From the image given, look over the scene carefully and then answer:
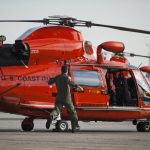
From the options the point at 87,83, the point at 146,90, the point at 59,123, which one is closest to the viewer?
the point at 59,123

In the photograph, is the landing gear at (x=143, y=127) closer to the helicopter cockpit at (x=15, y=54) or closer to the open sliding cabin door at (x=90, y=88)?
the open sliding cabin door at (x=90, y=88)

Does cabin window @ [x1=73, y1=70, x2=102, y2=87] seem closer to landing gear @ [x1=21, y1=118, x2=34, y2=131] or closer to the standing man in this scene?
the standing man

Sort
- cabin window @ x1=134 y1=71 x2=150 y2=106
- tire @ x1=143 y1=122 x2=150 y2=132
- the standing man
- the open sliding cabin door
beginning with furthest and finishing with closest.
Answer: cabin window @ x1=134 y1=71 x2=150 y2=106, tire @ x1=143 y1=122 x2=150 y2=132, the open sliding cabin door, the standing man

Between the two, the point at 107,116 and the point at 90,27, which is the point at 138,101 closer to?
the point at 107,116

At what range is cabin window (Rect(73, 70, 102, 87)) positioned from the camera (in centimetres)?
1834

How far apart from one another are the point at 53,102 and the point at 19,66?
4.94ft

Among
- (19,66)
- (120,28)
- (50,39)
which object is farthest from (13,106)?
Result: (120,28)

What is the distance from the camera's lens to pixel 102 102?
18578 millimetres

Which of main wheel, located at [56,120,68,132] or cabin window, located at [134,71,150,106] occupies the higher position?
cabin window, located at [134,71,150,106]

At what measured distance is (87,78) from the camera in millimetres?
18500

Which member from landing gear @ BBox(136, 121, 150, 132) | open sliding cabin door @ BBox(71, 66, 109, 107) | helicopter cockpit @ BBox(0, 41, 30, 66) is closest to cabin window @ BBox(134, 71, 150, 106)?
landing gear @ BBox(136, 121, 150, 132)

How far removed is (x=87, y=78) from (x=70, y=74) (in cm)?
61

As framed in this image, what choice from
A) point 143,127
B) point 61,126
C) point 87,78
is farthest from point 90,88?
point 143,127

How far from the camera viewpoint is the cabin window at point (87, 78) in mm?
18344
